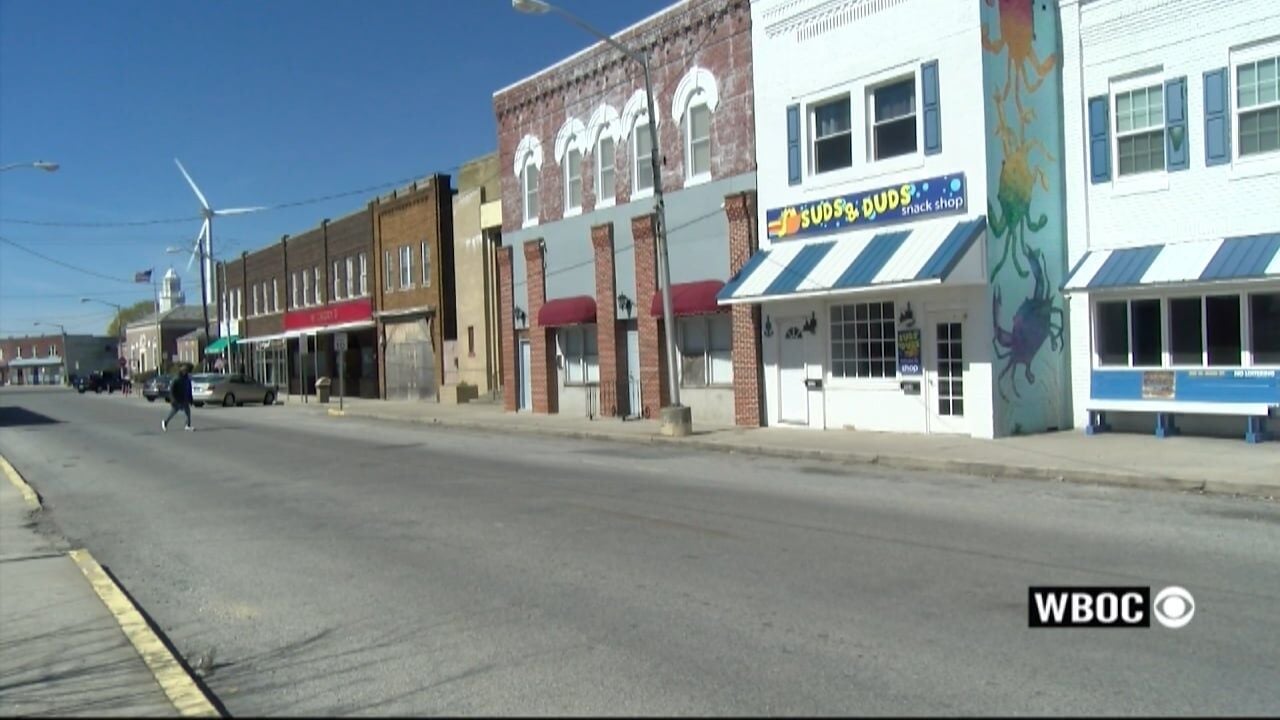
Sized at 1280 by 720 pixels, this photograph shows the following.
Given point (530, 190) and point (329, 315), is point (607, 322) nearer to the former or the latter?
point (530, 190)

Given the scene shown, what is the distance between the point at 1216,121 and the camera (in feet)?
50.0

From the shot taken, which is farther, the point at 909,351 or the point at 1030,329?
Answer: the point at 909,351

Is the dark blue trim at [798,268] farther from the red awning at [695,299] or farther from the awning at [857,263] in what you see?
the red awning at [695,299]

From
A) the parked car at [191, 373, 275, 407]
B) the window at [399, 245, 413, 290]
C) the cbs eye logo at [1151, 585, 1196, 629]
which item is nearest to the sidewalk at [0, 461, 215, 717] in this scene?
the cbs eye logo at [1151, 585, 1196, 629]

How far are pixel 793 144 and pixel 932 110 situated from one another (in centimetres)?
318

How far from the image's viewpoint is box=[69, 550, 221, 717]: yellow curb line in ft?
17.0

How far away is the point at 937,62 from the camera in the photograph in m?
17.1

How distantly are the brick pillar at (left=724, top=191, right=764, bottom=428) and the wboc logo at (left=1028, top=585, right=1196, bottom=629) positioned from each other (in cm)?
1387

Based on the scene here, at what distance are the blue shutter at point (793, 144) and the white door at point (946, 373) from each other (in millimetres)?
4098

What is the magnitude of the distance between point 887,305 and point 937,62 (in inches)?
165

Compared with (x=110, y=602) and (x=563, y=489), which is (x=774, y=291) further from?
(x=110, y=602)

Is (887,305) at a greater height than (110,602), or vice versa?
(887,305)

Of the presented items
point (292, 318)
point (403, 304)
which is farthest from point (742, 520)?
point (292, 318)

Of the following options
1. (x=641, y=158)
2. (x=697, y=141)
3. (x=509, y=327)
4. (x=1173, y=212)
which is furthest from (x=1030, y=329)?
(x=509, y=327)
